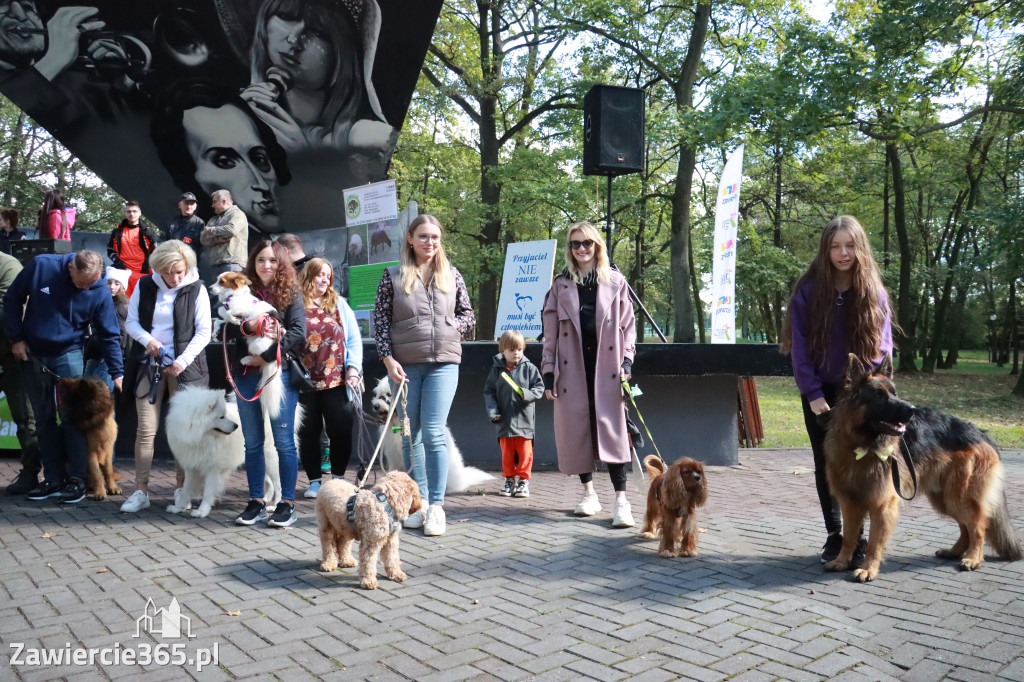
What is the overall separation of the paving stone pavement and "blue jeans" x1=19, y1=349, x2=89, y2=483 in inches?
25.7

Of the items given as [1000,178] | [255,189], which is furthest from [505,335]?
[1000,178]

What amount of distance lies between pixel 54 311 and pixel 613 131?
6.28 meters

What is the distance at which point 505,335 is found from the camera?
7.07 m

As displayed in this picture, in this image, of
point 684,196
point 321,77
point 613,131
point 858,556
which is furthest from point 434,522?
point 684,196

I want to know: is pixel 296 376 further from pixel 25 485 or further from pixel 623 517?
pixel 25 485

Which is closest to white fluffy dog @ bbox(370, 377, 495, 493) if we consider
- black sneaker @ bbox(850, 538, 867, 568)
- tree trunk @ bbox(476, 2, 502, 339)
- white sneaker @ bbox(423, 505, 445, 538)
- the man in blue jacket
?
white sneaker @ bbox(423, 505, 445, 538)

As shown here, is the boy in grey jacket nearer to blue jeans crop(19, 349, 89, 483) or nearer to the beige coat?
the beige coat

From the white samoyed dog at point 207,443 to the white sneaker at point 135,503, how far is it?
0.81 ft

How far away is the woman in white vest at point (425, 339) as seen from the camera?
530cm

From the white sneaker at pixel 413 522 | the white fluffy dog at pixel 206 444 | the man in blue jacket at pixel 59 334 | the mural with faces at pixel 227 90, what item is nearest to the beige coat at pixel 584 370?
the white sneaker at pixel 413 522

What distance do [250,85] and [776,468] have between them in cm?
1046

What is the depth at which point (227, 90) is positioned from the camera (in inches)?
518

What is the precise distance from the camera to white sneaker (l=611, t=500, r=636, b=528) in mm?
5531

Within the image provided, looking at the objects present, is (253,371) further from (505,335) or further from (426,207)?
(426,207)
